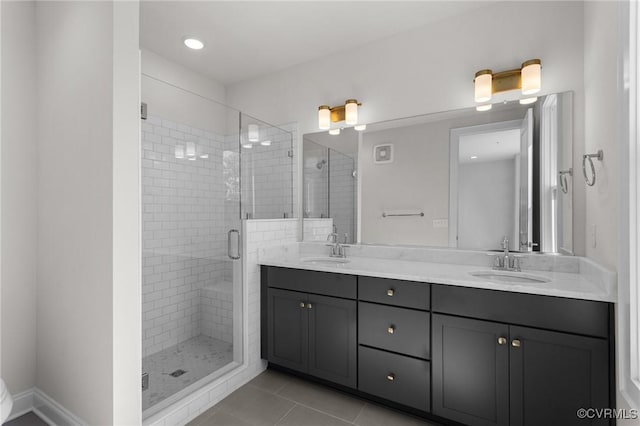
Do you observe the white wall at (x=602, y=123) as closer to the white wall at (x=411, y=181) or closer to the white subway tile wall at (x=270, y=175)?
the white wall at (x=411, y=181)

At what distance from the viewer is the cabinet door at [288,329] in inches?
87.9

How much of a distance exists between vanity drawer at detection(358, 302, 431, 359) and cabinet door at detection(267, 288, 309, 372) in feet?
1.52

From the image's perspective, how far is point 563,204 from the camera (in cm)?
196

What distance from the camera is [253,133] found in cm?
274

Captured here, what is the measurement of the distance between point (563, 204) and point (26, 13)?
366cm

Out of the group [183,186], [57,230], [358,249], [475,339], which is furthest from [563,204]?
[57,230]

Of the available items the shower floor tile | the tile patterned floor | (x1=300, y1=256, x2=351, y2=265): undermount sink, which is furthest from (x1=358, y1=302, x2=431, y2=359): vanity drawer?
the shower floor tile

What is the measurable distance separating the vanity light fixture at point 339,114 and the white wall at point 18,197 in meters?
2.07

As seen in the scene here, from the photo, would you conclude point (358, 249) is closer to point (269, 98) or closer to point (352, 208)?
point (352, 208)

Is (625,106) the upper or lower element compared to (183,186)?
upper

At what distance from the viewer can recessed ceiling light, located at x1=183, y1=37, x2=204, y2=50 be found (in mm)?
2618

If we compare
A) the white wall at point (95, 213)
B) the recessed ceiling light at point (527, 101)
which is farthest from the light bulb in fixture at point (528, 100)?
the white wall at point (95, 213)

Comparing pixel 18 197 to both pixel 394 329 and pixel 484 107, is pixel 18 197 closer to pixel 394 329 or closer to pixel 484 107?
pixel 394 329

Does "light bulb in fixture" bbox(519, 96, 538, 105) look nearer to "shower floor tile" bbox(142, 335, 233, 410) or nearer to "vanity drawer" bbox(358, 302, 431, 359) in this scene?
"vanity drawer" bbox(358, 302, 431, 359)
